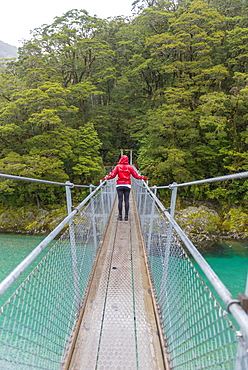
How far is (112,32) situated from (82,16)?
17.8 feet

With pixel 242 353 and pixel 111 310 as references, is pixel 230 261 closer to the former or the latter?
pixel 111 310

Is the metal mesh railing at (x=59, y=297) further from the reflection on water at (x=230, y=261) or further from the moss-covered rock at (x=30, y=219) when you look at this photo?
the moss-covered rock at (x=30, y=219)

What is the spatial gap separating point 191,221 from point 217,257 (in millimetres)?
2362

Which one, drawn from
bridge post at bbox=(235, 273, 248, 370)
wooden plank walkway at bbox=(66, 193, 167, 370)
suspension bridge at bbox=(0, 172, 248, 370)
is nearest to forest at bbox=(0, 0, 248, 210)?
wooden plank walkway at bbox=(66, 193, 167, 370)

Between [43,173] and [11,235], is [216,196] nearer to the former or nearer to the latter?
[43,173]

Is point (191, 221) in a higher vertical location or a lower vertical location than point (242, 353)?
lower

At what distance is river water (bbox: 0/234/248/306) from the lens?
5.94 meters

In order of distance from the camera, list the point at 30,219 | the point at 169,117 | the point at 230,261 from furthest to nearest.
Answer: the point at 30,219, the point at 169,117, the point at 230,261

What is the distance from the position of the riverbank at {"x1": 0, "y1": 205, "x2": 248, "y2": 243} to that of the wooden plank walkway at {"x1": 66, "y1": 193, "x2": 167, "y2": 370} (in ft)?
23.7

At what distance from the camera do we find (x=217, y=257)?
7.51 meters

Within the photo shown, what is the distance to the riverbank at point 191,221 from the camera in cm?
918

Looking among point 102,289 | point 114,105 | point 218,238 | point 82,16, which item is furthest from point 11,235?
point 82,16

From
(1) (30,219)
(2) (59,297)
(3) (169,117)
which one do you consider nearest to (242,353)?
(2) (59,297)

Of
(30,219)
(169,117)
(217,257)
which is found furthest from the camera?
(30,219)
